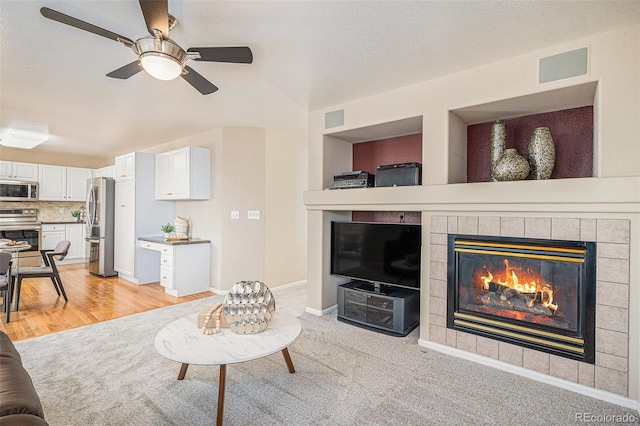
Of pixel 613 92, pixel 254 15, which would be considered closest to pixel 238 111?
pixel 254 15

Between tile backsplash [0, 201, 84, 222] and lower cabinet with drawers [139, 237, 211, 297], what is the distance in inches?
152

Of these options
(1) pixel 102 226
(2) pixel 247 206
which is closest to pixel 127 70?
(2) pixel 247 206

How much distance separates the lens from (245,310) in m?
2.02

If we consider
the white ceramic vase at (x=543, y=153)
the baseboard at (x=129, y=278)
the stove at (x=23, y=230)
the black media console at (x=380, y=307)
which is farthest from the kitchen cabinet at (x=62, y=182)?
the white ceramic vase at (x=543, y=153)

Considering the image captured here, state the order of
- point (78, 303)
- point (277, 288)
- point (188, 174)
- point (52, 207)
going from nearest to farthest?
point (78, 303), point (188, 174), point (277, 288), point (52, 207)

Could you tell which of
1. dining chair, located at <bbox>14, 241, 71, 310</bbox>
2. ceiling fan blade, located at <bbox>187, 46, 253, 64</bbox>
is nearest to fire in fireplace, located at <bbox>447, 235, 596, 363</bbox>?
ceiling fan blade, located at <bbox>187, 46, 253, 64</bbox>

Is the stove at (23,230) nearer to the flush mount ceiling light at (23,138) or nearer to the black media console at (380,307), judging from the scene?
the flush mount ceiling light at (23,138)

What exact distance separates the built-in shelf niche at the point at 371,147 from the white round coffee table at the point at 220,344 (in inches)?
82.2

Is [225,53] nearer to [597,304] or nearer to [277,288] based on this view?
[597,304]

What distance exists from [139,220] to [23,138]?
2.37 meters

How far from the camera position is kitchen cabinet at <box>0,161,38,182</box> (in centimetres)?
608

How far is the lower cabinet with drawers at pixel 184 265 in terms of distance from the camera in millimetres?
4414

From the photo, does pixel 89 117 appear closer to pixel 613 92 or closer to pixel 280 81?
pixel 280 81

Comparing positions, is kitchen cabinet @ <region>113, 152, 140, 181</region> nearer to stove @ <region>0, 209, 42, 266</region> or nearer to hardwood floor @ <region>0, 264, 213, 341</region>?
hardwood floor @ <region>0, 264, 213, 341</region>
